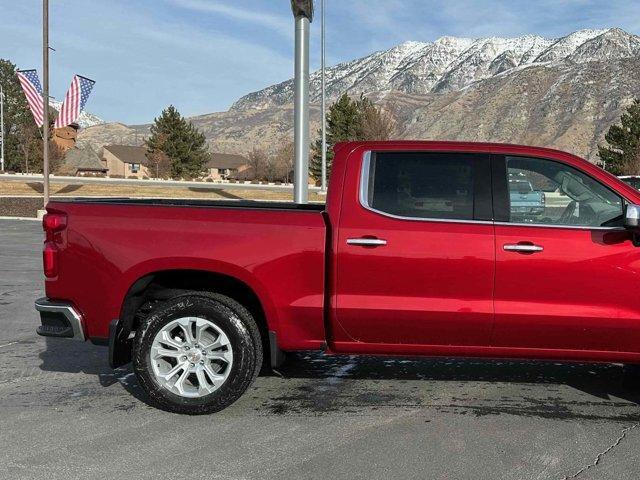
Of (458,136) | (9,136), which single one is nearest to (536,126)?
(458,136)

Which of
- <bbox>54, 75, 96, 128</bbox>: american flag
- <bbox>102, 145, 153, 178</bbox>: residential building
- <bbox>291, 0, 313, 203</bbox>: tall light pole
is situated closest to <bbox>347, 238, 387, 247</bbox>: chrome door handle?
<bbox>291, 0, 313, 203</bbox>: tall light pole

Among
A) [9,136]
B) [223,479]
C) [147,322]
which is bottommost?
[223,479]

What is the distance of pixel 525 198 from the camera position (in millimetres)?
4402

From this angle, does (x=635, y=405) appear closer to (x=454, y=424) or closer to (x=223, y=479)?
(x=454, y=424)

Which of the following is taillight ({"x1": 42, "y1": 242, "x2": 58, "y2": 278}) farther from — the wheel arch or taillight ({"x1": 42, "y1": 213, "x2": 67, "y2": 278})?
the wheel arch

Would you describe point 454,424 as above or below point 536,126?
below

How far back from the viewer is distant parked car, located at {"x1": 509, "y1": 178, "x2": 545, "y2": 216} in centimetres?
436

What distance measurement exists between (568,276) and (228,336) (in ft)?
7.53

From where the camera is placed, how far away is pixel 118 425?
4285 millimetres

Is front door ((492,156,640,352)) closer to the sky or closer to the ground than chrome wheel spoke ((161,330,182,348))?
closer to the sky

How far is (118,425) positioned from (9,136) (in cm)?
8286

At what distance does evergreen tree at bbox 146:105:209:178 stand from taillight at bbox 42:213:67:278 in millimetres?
66232

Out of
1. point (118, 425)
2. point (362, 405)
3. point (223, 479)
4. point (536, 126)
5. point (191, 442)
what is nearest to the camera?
point (223, 479)

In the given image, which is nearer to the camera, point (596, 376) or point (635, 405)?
point (635, 405)
